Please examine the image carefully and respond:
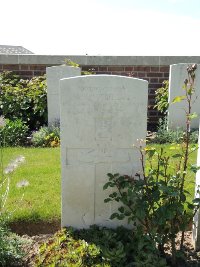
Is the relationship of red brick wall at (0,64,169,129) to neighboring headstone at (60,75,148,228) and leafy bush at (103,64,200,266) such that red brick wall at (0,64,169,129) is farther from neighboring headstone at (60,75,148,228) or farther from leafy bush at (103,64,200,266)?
leafy bush at (103,64,200,266)

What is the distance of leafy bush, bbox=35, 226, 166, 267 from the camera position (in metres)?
2.52

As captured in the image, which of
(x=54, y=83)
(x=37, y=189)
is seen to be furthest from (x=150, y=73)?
(x=37, y=189)

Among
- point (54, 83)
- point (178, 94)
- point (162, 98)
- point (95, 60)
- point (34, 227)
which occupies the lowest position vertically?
point (34, 227)

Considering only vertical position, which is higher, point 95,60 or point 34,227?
point 95,60

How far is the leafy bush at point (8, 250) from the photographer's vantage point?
2.67m

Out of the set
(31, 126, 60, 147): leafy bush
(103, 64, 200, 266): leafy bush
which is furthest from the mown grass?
(103, 64, 200, 266): leafy bush

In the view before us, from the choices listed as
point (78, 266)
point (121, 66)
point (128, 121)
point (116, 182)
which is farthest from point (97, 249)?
point (121, 66)

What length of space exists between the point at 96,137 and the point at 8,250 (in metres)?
1.16

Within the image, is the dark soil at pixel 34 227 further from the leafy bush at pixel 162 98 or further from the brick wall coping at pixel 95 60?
the brick wall coping at pixel 95 60

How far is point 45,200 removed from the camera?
377cm

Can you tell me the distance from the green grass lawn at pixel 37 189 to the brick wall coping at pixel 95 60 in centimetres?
319

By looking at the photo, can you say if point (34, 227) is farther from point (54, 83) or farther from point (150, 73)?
point (150, 73)

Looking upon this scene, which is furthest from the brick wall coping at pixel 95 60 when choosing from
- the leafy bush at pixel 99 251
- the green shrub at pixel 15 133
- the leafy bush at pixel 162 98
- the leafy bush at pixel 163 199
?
the leafy bush at pixel 99 251

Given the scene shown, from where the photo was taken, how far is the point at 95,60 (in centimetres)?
804
